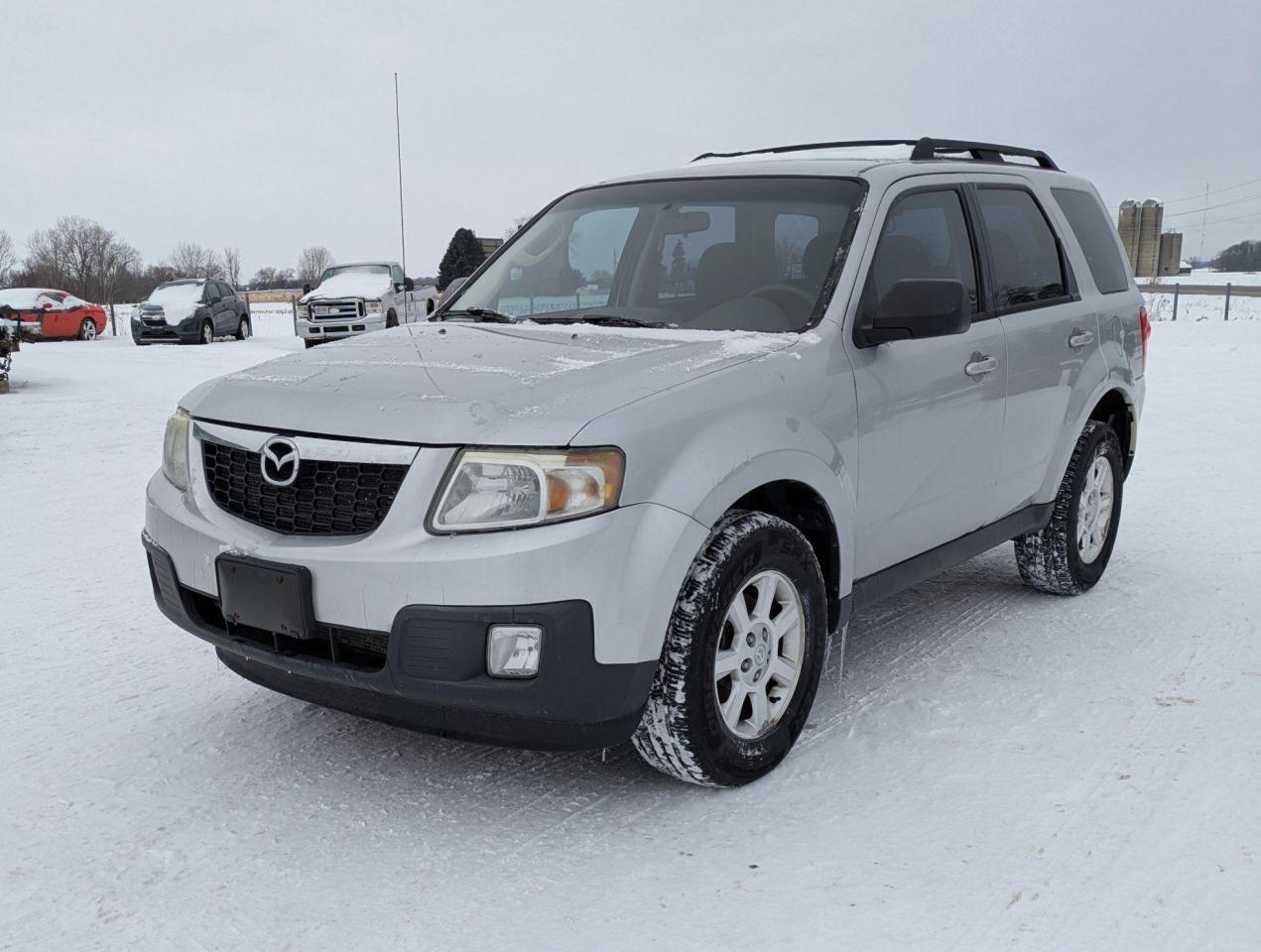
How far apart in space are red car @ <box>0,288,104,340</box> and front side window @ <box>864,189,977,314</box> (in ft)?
79.1

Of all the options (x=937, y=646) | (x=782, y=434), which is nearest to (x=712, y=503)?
(x=782, y=434)

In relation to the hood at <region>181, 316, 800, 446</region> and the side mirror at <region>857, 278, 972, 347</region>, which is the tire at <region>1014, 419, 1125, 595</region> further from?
the hood at <region>181, 316, 800, 446</region>

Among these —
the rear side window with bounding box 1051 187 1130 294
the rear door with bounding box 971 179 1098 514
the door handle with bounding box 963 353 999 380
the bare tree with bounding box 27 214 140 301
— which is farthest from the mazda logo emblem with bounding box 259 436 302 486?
the bare tree with bounding box 27 214 140 301

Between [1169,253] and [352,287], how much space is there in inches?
1886

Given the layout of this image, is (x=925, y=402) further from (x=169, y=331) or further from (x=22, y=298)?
(x=22, y=298)

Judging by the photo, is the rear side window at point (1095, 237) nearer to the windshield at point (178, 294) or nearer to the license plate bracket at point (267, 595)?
the license plate bracket at point (267, 595)

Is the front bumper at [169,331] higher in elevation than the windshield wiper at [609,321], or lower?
lower

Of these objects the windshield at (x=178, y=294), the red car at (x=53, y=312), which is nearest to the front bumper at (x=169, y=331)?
the windshield at (x=178, y=294)

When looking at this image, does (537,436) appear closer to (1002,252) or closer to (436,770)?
(436,770)

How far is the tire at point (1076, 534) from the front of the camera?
16.1 ft

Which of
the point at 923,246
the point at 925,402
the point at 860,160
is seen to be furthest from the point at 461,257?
the point at 925,402

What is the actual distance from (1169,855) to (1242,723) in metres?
1.02

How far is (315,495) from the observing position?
9.54 feet

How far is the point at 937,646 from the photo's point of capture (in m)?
4.44
